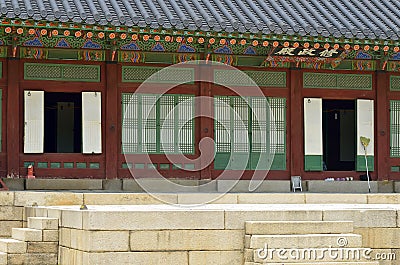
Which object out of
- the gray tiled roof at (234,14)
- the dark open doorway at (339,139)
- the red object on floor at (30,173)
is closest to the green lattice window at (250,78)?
the gray tiled roof at (234,14)

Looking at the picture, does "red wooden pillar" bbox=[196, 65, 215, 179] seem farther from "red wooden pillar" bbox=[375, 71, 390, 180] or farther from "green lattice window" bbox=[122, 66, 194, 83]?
"red wooden pillar" bbox=[375, 71, 390, 180]

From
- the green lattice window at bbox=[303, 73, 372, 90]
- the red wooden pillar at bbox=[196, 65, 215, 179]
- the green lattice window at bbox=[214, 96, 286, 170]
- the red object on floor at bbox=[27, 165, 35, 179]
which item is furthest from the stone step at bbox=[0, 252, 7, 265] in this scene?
the green lattice window at bbox=[303, 73, 372, 90]

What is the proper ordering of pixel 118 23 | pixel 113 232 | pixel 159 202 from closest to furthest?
pixel 113 232
pixel 159 202
pixel 118 23

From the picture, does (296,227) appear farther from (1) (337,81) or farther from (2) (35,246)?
(1) (337,81)

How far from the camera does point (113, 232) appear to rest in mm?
12234

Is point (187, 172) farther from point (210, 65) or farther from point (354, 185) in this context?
point (354, 185)

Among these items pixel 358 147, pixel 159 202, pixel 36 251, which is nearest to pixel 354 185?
pixel 358 147

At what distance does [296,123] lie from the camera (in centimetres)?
2022

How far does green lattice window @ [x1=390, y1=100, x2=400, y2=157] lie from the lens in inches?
816

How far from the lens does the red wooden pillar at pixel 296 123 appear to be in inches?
794

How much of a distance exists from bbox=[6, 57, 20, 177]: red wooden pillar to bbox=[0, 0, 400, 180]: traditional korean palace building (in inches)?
0.8

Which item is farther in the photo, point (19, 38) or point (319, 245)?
point (19, 38)

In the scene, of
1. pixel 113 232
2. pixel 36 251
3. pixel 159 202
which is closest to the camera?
pixel 113 232

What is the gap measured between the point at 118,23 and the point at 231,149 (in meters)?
4.13
